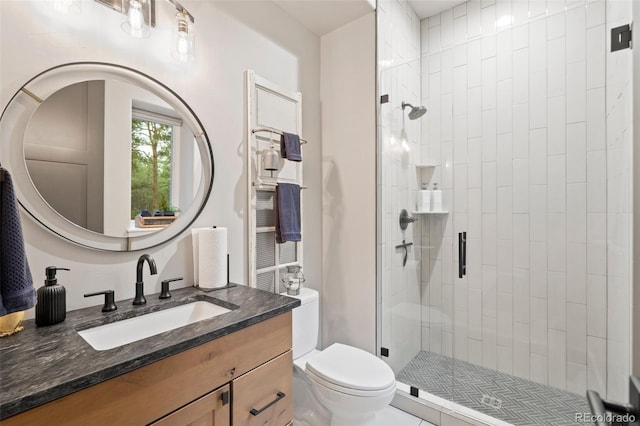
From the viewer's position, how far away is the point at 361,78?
2.14m

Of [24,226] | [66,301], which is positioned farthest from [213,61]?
[66,301]

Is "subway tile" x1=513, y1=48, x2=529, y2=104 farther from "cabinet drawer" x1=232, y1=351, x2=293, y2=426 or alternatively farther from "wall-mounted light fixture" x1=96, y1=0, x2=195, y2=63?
"cabinet drawer" x1=232, y1=351, x2=293, y2=426

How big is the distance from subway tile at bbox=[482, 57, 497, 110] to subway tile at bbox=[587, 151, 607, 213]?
2.36ft

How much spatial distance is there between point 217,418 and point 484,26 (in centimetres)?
310

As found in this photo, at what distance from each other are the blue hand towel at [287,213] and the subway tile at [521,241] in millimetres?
1508

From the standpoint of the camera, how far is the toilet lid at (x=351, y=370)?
1435 millimetres

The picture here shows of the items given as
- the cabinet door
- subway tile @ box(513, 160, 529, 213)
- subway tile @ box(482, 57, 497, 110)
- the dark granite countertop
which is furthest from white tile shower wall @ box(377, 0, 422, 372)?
the cabinet door

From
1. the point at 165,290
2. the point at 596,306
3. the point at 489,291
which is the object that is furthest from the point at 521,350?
the point at 165,290

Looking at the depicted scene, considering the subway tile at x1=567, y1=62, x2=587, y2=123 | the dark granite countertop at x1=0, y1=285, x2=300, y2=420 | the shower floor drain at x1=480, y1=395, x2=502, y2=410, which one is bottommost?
the shower floor drain at x1=480, y1=395, x2=502, y2=410

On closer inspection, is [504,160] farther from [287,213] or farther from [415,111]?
[287,213]

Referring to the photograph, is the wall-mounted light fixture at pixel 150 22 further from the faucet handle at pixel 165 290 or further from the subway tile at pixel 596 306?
the subway tile at pixel 596 306

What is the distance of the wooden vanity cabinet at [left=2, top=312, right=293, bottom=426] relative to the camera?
697 millimetres

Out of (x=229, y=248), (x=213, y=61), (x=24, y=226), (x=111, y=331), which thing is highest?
(x=213, y=61)

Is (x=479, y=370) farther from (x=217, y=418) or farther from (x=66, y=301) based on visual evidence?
(x=66, y=301)
